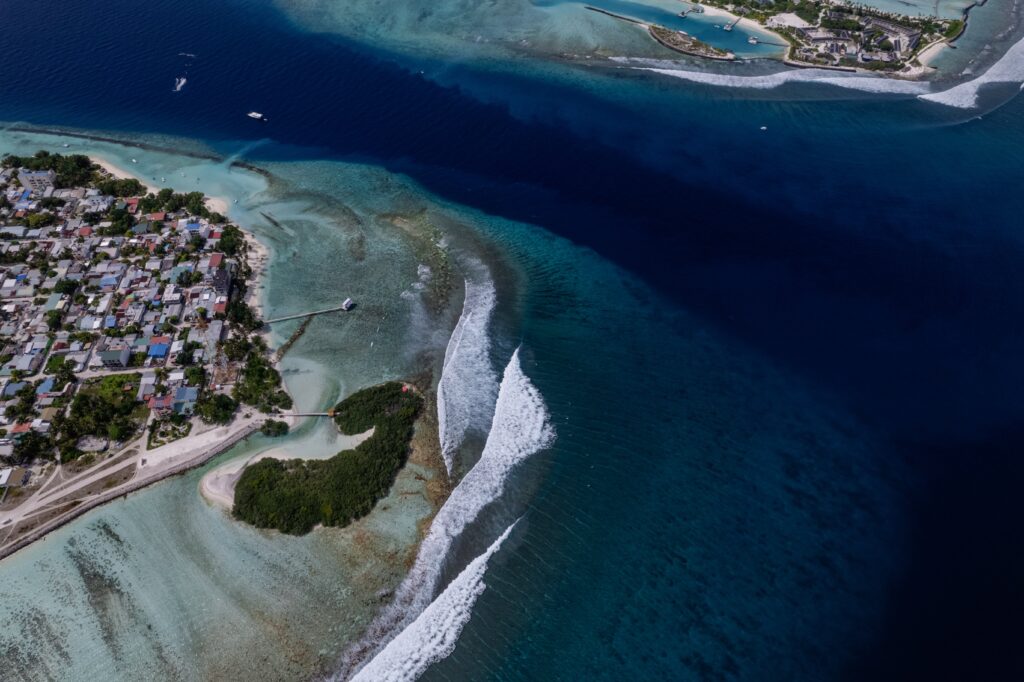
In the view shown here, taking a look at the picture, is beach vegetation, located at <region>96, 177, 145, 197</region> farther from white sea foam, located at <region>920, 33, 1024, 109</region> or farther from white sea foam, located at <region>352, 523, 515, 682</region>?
white sea foam, located at <region>920, 33, 1024, 109</region>

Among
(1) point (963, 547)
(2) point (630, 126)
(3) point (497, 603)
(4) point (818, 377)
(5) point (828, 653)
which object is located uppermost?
(2) point (630, 126)

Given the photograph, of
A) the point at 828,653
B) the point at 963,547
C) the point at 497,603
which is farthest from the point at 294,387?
the point at 963,547

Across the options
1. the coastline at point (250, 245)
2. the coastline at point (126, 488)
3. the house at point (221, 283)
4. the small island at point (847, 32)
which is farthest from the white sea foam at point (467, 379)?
the small island at point (847, 32)

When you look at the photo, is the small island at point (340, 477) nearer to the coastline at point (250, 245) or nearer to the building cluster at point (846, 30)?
the coastline at point (250, 245)

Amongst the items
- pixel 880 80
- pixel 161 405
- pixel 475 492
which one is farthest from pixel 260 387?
pixel 880 80

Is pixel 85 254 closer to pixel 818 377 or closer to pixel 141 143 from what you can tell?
pixel 141 143

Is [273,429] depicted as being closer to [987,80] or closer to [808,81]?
[808,81]

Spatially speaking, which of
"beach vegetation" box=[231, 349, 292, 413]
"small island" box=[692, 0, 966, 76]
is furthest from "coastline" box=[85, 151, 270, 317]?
"small island" box=[692, 0, 966, 76]
